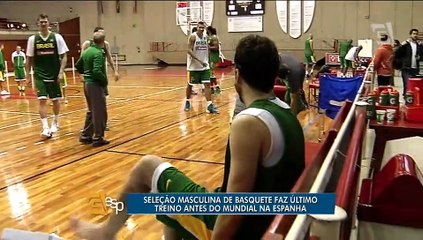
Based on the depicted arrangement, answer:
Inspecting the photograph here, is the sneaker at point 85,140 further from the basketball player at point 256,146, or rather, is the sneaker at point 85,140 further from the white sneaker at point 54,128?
the basketball player at point 256,146

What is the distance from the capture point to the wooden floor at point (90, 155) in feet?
10.6

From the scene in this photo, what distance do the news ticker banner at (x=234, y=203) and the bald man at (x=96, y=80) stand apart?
419 cm

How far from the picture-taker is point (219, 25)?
19.7 meters

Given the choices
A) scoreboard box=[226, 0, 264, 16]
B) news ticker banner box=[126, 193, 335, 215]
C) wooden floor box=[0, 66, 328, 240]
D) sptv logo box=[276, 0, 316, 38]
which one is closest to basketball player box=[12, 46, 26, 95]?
wooden floor box=[0, 66, 328, 240]

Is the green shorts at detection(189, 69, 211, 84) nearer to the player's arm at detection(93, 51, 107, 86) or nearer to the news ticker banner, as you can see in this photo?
the player's arm at detection(93, 51, 107, 86)

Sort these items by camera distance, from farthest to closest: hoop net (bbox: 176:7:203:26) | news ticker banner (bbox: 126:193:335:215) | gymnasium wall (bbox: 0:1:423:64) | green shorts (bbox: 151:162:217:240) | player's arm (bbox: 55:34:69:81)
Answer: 1. hoop net (bbox: 176:7:203:26)
2. gymnasium wall (bbox: 0:1:423:64)
3. player's arm (bbox: 55:34:69:81)
4. green shorts (bbox: 151:162:217:240)
5. news ticker banner (bbox: 126:193:335:215)

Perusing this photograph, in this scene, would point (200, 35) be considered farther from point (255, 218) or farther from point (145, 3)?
point (145, 3)

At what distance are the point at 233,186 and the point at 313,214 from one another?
530mm

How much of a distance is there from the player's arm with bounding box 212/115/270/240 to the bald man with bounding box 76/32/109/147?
3.97m

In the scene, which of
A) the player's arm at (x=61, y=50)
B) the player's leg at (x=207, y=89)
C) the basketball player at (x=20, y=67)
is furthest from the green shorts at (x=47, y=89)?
A: the basketball player at (x=20, y=67)

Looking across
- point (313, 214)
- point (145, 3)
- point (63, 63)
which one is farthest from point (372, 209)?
point (145, 3)

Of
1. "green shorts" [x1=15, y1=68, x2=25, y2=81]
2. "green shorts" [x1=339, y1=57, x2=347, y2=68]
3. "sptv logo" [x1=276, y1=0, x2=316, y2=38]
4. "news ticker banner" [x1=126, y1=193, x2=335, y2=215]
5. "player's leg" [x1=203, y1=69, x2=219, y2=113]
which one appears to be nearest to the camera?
"news ticker banner" [x1=126, y1=193, x2=335, y2=215]

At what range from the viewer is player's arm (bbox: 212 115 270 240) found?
1.45 m

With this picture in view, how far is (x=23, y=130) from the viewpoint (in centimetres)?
657
